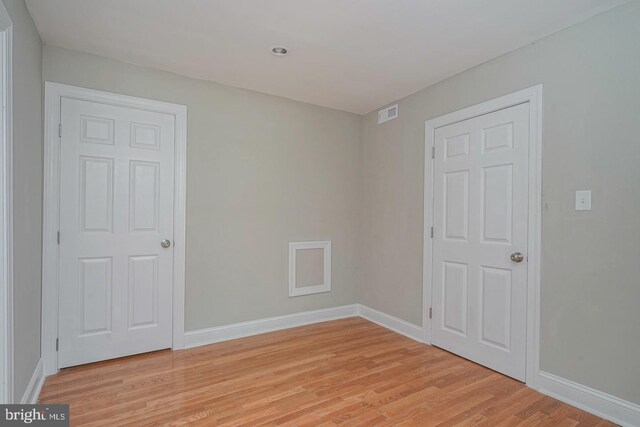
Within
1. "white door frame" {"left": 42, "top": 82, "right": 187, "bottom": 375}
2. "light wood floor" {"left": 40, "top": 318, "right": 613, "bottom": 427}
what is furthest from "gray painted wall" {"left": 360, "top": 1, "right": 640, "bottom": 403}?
"white door frame" {"left": 42, "top": 82, "right": 187, "bottom": 375}

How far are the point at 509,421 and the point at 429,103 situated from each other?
2675 mm

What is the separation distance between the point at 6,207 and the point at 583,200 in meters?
3.34

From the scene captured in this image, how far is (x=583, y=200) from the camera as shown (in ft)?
7.16

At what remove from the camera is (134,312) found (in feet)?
9.42

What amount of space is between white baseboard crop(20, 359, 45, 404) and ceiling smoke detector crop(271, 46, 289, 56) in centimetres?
283

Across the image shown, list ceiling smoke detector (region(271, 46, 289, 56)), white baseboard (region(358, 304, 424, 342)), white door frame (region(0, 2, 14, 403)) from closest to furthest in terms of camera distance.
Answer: white door frame (region(0, 2, 14, 403)) → ceiling smoke detector (region(271, 46, 289, 56)) → white baseboard (region(358, 304, 424, 342))

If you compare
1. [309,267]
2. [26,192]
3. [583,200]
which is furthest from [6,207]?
[583,200]

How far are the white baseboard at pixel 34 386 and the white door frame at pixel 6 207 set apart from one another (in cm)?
39

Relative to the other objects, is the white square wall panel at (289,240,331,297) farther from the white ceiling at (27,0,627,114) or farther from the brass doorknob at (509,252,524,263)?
the brass doorknob at (509,252,524,263)

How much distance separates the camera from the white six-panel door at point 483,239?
2.53 metres

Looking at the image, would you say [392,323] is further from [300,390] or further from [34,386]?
[34,386]

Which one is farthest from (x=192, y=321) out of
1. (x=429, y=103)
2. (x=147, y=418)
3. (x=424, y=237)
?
(x=429, y=103)

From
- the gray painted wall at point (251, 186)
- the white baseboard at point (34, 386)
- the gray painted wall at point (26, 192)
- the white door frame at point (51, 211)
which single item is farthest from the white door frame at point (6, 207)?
the gray painted wall at point (251, 186)

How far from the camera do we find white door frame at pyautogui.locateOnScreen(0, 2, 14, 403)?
64.4 inches
